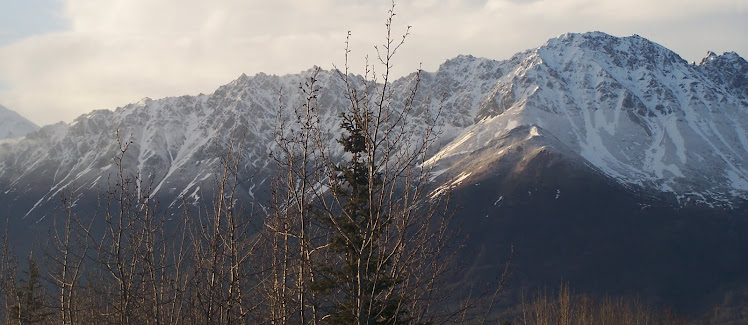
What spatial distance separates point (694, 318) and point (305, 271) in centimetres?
14666

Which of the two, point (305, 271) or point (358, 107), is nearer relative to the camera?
point (358, 107)

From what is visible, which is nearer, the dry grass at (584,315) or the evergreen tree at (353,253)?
the evergreen tree at (353,253)

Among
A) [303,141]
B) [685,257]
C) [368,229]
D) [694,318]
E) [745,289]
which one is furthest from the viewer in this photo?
[685,257]

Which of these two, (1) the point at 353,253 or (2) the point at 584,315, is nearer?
(1) the point at 353,253

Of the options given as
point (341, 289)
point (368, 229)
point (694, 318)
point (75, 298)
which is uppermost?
point (368, 229)

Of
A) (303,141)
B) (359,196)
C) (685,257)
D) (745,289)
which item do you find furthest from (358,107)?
(685,257)

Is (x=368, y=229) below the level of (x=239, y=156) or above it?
below

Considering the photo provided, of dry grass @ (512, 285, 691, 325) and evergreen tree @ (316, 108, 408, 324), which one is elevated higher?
evergreen tree @ (316, 108, 408, 324)

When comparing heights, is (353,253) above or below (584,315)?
above

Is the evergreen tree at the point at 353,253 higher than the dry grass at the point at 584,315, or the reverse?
the evergreen tree at the point at 353,253

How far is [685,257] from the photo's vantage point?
18575 cm

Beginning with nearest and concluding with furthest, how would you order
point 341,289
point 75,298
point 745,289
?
point 341,289 < point 75,298 < point 745,289

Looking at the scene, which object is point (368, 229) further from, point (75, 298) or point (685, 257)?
point (685, 257)

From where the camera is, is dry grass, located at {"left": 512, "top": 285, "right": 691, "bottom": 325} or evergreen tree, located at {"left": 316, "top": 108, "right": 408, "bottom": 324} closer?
evergreen tree, located at {"left": 316, "top": 108, "right": 408, "bottom": 324}
